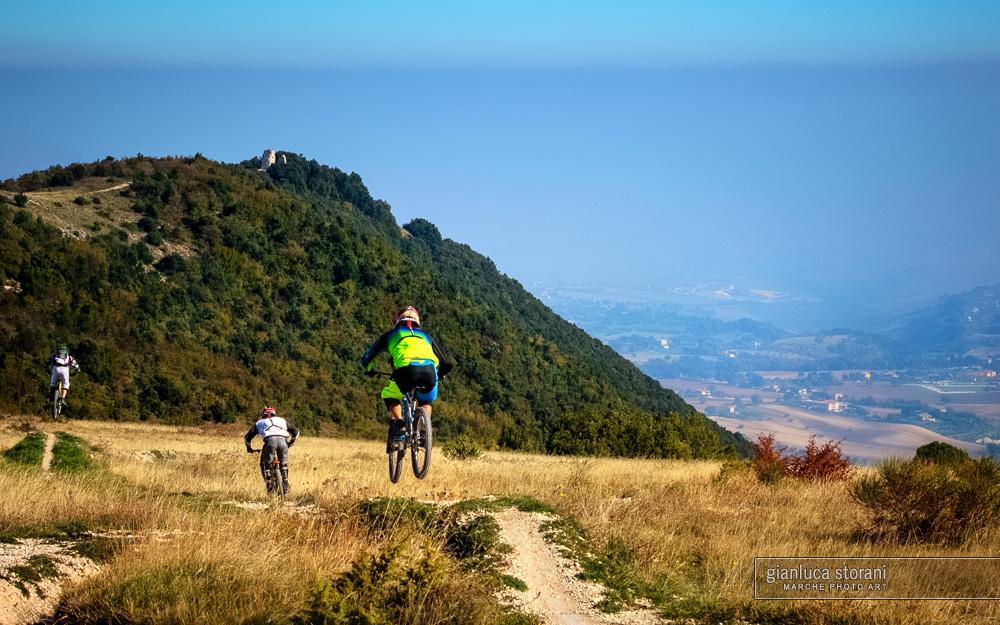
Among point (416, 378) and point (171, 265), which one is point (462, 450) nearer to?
point (416, 378)

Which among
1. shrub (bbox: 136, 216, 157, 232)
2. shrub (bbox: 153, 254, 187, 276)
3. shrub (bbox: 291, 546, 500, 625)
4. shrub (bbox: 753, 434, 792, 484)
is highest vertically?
shrub (bbox: 136, 216, 157, 232)

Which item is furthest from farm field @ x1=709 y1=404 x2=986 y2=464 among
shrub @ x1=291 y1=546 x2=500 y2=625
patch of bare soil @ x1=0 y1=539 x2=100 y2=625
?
patch of bare soil @ x1=0 y1=539 x2=100 y2=625

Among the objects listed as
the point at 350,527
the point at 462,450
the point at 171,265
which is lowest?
the point at 350,527

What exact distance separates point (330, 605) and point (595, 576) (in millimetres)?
3345

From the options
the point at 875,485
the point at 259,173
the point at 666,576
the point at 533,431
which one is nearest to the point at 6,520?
the point at 666,576

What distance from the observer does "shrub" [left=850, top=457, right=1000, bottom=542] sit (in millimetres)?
12484

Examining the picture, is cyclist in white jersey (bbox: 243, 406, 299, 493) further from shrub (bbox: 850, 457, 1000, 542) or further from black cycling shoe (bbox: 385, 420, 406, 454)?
shrub (bbox: 850, 457, 1000, 542)

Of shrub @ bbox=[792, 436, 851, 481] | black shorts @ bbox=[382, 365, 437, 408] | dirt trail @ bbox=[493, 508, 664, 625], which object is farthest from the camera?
shrub @ bbox=[792, 436, 851, 481]

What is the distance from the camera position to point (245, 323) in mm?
63625

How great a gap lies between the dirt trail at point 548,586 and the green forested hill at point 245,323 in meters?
31.6

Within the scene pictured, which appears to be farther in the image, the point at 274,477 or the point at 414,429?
the point at 274,477

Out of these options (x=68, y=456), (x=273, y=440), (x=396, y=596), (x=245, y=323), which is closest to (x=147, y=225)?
(x=245, y=323)

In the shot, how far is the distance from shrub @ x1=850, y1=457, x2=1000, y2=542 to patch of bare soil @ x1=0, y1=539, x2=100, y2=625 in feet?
34.7

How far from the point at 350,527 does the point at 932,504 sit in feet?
27.7
